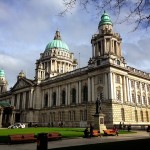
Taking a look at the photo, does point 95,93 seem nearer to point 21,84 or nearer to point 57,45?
point 21,84

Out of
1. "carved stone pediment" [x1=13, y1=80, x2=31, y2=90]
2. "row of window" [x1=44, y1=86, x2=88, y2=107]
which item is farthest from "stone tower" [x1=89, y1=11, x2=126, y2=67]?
"carved stone pediment" [x1=13, y1=80, x2=31, y2=90]

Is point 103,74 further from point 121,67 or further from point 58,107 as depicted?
point 58,107

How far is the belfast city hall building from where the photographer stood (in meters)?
60.4

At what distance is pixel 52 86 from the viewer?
269 ft

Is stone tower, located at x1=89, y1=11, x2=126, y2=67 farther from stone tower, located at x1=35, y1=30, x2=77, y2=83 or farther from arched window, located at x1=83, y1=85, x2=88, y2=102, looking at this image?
stone tower, located at x1=35, y1=30, x2=77, y2=83

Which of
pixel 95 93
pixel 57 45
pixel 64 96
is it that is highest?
pixel 57 45

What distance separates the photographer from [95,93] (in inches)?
2490

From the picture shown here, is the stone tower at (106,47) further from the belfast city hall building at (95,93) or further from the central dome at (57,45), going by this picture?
the central dome at (57,45)

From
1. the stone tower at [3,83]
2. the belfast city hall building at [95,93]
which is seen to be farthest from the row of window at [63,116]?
the stone tower at [3,83]

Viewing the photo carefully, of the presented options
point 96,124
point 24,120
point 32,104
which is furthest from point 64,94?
point 96,124

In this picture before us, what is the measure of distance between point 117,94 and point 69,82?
62.2 ft

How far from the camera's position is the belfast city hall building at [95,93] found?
60438 mm

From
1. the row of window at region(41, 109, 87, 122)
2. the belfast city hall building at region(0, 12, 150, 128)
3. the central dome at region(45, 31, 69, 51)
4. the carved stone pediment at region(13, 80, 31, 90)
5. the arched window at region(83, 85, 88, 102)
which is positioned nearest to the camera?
the belfast city hall building at region(0, 12, 150, 128)

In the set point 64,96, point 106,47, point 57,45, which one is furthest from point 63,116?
point 57,45
